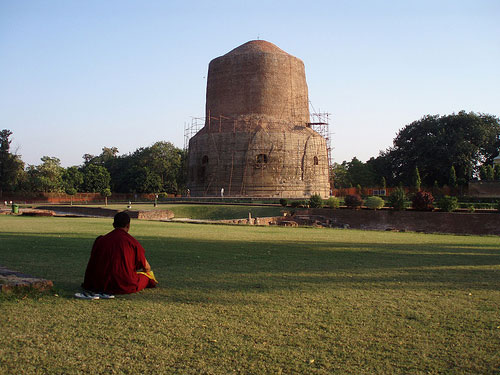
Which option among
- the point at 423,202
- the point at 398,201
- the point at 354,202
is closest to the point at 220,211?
the point at 354,202

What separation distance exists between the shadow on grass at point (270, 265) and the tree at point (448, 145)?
34087mm

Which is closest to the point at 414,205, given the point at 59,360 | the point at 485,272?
the point at 485,272

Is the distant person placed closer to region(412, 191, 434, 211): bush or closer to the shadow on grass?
the shadow on grass

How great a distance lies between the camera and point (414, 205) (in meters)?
19.1

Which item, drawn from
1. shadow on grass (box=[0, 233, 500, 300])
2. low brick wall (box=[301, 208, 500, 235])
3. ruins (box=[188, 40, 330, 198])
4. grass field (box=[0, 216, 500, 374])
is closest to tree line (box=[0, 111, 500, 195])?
ruins (box=[188, 40, 330, 198])

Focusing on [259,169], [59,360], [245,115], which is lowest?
[59,360]

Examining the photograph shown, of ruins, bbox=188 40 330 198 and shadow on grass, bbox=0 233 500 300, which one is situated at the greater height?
ruins, bbox=188 40 330 198

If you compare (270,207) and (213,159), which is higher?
(213,159)

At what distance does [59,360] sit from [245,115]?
105 feet

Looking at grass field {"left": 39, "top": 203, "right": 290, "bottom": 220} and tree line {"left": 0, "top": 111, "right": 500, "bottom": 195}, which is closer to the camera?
grass field {"left": 39, "top": 203, "right": 290, "bottom": 220}

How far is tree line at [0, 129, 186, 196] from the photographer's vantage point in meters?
40.3

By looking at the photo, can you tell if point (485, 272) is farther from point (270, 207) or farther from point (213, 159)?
point (213, 159)

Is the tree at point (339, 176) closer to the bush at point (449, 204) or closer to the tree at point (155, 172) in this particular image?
the tree at point (155, 172)

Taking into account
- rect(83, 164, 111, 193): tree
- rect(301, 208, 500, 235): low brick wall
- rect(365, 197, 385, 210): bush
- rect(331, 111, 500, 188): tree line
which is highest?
rect(331, 111, 500, 188): tree line
